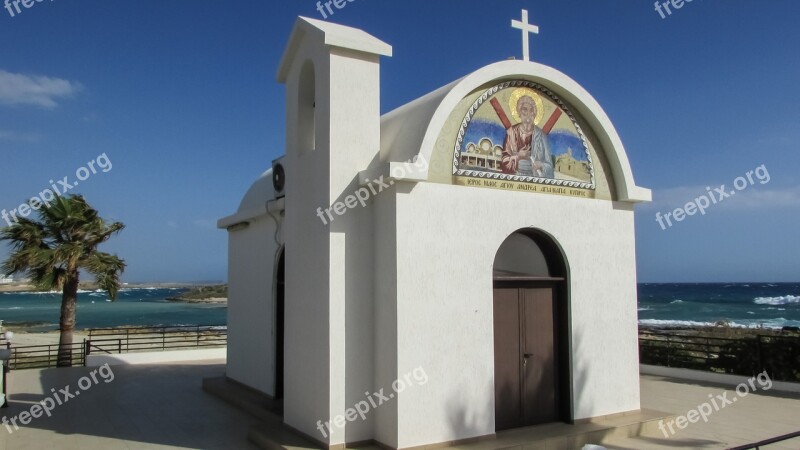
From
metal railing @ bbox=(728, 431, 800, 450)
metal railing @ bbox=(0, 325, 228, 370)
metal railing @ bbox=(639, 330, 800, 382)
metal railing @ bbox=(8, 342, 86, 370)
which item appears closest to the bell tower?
metal railing @ bbox=(728, 431, 800, 450)

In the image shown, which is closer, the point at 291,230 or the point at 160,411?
the point at 291,230

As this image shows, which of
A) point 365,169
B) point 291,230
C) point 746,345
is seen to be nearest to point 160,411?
point 291,230

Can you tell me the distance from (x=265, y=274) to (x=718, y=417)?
815 centimetres

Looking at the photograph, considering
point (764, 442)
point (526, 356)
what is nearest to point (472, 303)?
point (526, 356)

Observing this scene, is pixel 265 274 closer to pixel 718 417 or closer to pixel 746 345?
pixel 718 417

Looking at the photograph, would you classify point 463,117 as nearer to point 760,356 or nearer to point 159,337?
point 760,356

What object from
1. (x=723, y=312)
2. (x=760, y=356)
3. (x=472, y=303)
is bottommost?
(x=723, y=312)

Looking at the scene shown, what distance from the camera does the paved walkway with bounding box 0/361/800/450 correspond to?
8.49 m

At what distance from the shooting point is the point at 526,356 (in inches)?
332

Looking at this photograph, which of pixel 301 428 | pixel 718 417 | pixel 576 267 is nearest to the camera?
pixel 301 428

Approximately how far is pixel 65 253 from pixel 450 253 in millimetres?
13200

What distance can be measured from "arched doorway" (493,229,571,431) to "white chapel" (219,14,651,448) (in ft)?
0.08

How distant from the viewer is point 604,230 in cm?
905

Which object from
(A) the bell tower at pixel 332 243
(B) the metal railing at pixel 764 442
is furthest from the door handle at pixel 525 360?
(B) the metal railing at pixel 764 442
